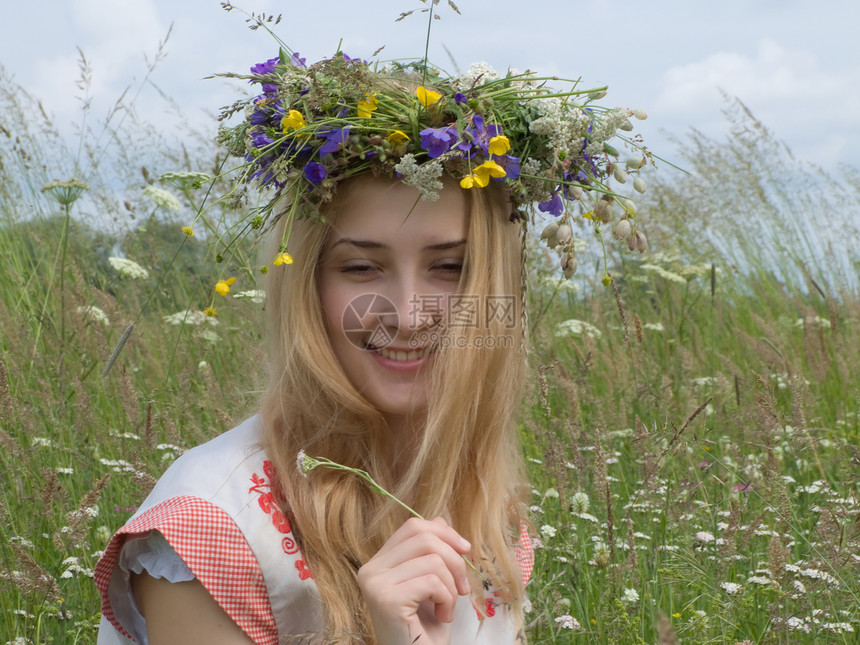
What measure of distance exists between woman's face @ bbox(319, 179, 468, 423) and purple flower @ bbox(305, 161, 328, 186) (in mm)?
76

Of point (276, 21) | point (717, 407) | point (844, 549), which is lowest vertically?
point (844, 549)

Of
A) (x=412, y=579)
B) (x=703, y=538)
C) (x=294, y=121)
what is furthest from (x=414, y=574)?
(x=703, y=538)

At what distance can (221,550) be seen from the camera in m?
1.66

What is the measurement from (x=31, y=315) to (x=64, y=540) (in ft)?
5.79

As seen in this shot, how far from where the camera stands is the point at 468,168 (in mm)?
1842

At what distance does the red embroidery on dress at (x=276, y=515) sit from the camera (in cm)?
175

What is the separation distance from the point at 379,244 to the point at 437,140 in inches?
9.7

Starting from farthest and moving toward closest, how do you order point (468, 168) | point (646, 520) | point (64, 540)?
point (646, 520) < point (64, 540) < point (468, 168)

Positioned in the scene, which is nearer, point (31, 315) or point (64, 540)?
point (64, 540)

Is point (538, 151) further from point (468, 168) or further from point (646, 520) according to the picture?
point (646, 520)

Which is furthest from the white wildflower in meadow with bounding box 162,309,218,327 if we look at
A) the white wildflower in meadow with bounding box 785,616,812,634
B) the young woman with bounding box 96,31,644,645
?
the white wildflower in meadow with bounding box 785,616,812,634

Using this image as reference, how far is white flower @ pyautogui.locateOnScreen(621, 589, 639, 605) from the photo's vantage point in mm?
2146

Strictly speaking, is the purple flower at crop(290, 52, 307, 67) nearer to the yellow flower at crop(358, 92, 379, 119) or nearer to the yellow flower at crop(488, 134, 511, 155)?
the yellow flower at crop(358, 92, 379, 119)

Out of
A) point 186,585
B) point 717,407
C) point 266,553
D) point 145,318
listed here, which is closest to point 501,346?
point 266,553
